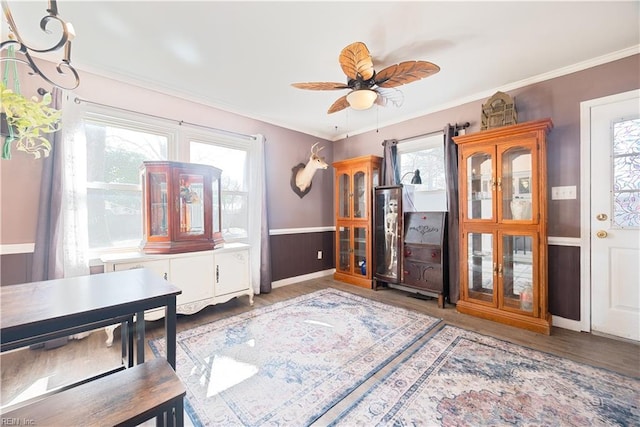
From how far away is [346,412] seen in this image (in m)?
1.43

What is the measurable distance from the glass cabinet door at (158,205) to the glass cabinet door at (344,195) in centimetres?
247

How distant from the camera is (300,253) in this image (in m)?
4.14

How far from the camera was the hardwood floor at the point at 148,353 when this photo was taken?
1710 millimetres

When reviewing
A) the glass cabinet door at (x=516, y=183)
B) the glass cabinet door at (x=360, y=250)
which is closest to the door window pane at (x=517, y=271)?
the glass cabinet door at (x=516, y=183)

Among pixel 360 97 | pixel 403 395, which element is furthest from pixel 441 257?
pixel 360 97

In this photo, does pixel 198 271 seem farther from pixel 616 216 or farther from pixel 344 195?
pixel 616 216

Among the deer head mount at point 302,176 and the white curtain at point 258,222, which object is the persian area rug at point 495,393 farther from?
the deer head mount at point 302,176

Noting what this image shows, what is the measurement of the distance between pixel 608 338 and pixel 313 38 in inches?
141

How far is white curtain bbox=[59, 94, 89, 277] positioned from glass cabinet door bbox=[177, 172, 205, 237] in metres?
0.76

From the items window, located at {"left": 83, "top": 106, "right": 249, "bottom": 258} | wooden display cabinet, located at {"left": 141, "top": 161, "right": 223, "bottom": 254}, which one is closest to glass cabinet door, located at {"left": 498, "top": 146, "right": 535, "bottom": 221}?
wooden display cabinet, located at {"left": 141, "top": 161, "right": 223, "bottom": 254}

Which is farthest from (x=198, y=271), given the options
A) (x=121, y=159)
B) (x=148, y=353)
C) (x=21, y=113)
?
(x=21, y=113)

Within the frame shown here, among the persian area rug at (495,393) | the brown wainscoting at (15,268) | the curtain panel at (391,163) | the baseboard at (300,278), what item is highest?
the curtain panel at (391,163)

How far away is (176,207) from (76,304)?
1686 mm

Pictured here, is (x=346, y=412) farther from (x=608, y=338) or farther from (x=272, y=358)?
(x=608, y=338)
